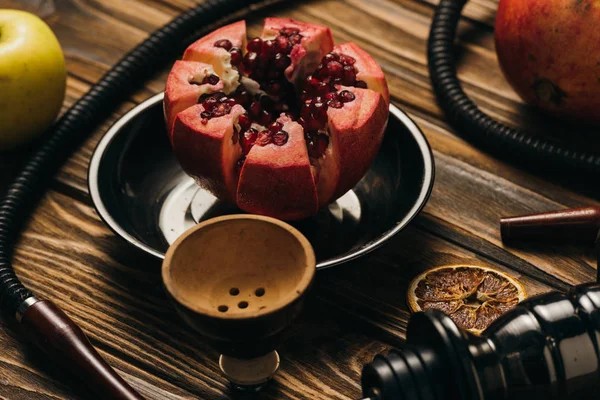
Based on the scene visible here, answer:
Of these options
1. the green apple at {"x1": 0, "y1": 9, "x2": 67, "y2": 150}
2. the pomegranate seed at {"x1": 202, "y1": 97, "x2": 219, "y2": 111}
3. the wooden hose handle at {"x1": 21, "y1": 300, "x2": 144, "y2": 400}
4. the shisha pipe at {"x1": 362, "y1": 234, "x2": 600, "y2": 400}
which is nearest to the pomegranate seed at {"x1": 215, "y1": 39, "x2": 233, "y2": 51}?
the pomegranate seed at {"x1": 202, "y1": 97, "x2": 219, "y2": 111}

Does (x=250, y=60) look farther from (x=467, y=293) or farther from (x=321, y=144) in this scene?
(x=467, y=293)

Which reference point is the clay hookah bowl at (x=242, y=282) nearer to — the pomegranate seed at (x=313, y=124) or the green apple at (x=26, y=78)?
the pomegranate seed at (x=313, y=124)

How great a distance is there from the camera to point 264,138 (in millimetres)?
1082

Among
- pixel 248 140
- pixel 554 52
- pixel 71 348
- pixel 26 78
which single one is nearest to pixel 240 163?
pixel 248 140

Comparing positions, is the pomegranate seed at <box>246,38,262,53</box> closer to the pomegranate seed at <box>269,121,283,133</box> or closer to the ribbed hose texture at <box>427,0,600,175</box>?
the pomegranate seed at <box>269,121,283,133</box>

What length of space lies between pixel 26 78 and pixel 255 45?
387mm

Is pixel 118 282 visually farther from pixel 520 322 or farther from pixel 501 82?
pixel 501 82

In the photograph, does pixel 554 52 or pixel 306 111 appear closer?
pixel 306 111

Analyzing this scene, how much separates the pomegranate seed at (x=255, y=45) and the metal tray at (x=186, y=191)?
20 cm

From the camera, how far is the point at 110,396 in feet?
3.14

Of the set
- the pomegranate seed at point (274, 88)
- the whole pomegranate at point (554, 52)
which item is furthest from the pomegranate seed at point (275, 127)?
the whole pomegranate at point (554, 52)

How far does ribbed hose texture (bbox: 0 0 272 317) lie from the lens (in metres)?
Result: 1.16

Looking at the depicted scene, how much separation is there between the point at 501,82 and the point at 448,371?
0.84 meters

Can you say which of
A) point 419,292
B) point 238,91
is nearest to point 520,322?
point 419,292
